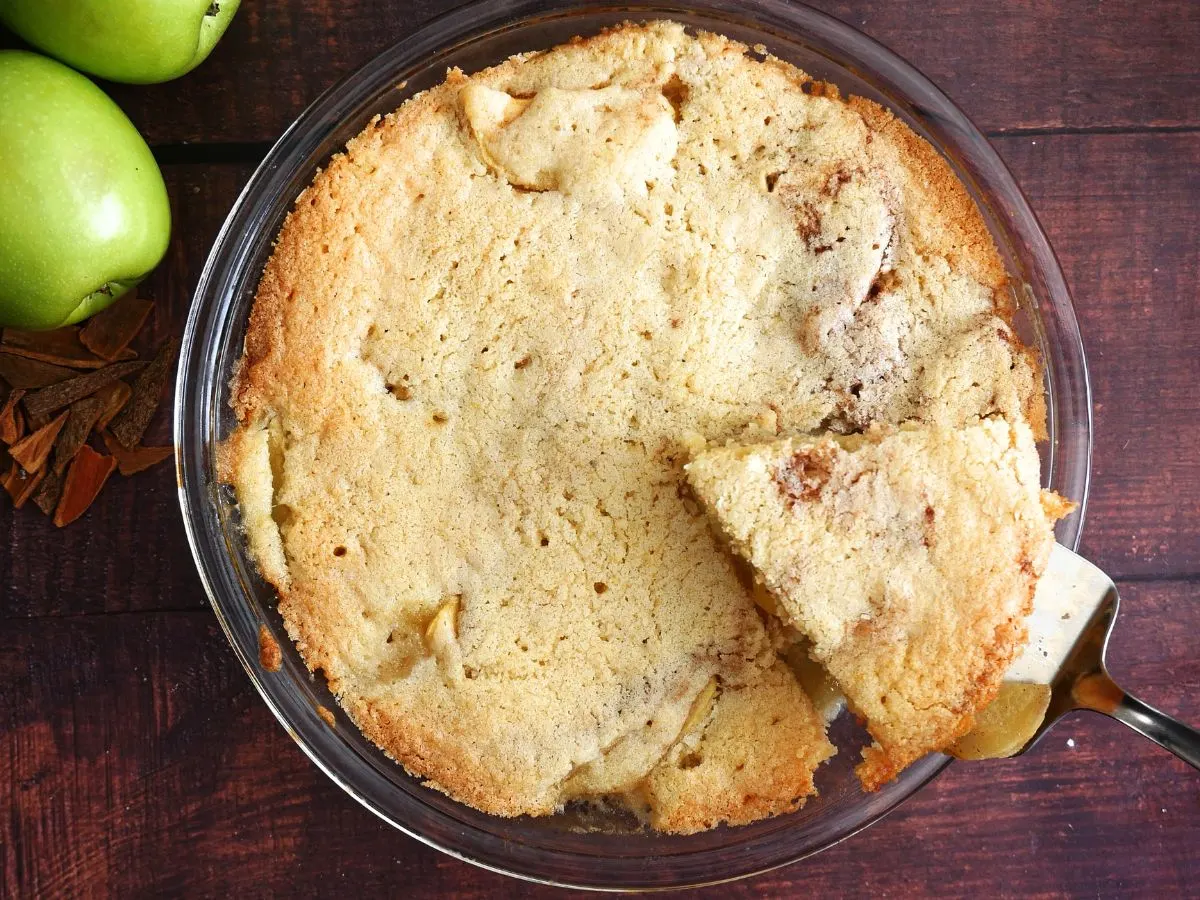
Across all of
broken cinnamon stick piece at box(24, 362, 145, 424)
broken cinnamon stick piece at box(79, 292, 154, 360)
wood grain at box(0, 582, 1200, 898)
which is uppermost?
broken cinnamon stick piece at box(79, 292, 154, 360)

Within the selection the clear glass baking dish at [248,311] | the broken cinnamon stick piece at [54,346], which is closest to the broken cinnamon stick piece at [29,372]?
the broken cinnamon stick piece at [54,346]

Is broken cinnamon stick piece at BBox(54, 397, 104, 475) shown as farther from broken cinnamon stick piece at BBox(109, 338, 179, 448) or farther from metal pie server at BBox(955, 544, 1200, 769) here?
metal pie server at BBox(955, 544, 1200, 769)

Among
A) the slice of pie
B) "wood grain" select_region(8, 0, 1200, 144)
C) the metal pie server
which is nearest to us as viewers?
the slice of pie

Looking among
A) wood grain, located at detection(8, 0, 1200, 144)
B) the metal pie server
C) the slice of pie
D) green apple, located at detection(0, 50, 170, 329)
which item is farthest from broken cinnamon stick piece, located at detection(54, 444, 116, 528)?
the metal pie server

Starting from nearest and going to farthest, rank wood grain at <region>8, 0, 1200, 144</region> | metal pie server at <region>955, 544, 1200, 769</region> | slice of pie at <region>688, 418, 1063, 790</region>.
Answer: slice of pie at <region>688, 418, 1063, 790</region> < metal pie server at <region>955, 544, 1200, 769</region> < wood grain at <region>8, 0, 1200, 144</region>

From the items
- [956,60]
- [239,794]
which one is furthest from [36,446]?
[956,60]

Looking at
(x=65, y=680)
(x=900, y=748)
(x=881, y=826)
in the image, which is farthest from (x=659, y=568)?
(x=65, y=680)

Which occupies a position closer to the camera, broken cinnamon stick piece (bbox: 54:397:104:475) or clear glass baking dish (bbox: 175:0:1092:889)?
clear glass baking dish (bbox: 175:0:1092:889)

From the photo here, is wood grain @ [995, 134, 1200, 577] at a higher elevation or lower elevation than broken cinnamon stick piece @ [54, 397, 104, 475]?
higher
